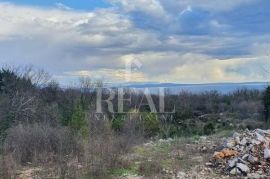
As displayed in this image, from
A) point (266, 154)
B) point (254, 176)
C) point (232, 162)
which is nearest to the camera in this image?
point (254, 176)

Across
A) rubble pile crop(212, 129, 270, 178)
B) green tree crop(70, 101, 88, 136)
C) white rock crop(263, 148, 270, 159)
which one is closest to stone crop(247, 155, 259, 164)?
rubble pile crop(212, 129, 270, 178)

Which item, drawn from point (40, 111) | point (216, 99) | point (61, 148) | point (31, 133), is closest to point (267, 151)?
point (61, 148)

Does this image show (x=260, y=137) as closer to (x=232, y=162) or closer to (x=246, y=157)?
(x=246, y=157)

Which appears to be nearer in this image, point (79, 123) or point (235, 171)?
point (235, 171)

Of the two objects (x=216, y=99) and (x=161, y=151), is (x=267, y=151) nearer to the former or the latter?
(x=161, y=151)

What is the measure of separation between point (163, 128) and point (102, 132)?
35.8ft

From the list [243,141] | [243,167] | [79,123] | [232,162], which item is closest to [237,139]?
[243,141]

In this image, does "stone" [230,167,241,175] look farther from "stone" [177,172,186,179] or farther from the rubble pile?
"stone" [177,172,186,179]

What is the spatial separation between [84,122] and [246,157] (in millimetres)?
8223

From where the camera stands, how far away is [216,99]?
5181 centimetres

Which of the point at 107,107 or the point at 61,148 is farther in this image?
the point at 107,107

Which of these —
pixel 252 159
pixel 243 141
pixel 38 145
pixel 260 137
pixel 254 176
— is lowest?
pixel 254 176

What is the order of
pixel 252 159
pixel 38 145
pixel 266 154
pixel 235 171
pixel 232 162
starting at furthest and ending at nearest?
1. pixel 38 145
2. pixel 266 154
3. pixel 252 159
4. pixel 232 162
5. pixel 235 171

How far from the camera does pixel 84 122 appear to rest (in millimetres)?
17859
